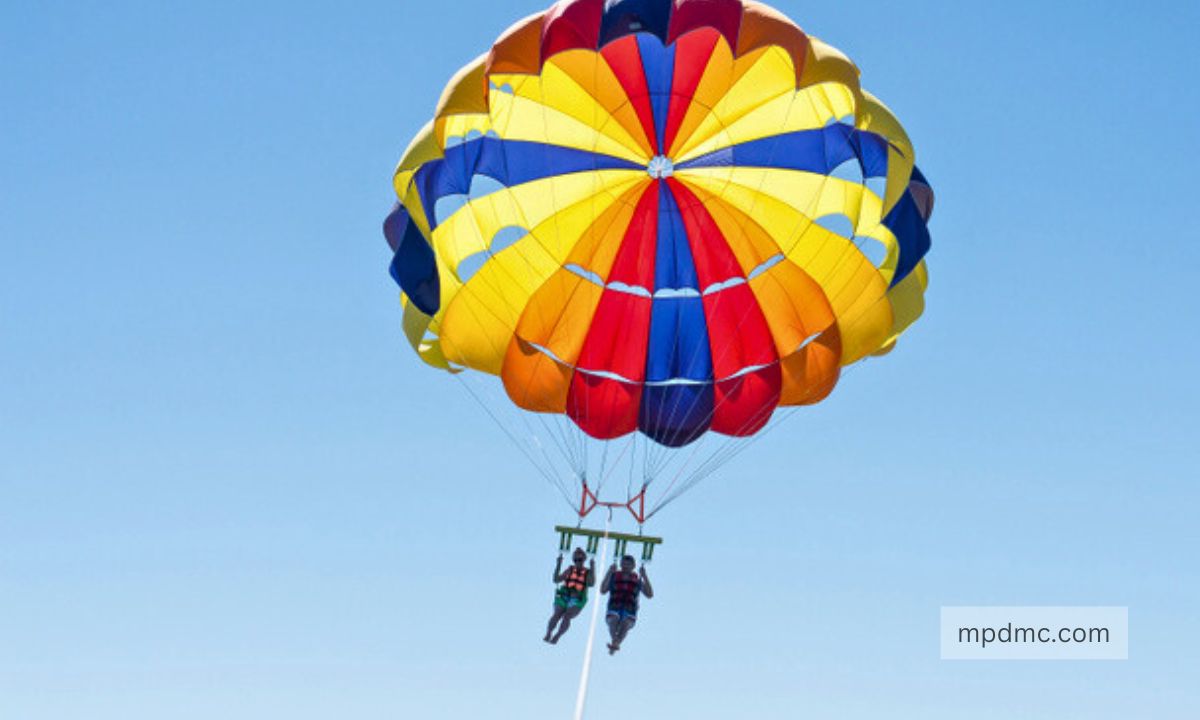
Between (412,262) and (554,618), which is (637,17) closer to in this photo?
(412,262)

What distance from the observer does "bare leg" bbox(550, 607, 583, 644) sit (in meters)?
19.7

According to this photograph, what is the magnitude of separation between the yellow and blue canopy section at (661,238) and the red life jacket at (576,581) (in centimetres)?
268

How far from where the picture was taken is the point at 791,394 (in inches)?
855

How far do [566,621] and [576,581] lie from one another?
525mm

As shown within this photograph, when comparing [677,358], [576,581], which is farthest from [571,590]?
[677,358]

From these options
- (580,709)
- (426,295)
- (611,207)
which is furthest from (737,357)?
(580,709)

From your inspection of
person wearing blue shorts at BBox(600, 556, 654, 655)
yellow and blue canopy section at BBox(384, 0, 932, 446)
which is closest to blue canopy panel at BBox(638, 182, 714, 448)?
yellow and blue canopy section at BBox(384, 0, 932, 446)

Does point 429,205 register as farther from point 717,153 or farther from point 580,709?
point 580,709

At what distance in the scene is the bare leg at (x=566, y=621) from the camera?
1973 centimetres

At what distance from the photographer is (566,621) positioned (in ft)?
65.2

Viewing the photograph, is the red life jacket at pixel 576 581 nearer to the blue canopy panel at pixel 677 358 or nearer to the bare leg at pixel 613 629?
the bare leg at pixel 613 629

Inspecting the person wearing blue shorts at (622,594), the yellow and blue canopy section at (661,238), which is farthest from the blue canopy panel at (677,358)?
the person wearing blue shorts at (622,594)

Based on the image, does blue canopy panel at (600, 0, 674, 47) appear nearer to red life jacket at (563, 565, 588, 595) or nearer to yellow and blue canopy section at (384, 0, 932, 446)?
yellow and blue canopy section at (384, 0, 932, 446)

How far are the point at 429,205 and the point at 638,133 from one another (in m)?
2.54
